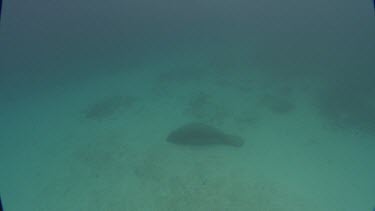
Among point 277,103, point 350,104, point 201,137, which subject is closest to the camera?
point 201,137

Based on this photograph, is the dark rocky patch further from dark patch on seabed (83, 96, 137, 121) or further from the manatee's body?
dark patch on seabed (83, 96, 137, 121)

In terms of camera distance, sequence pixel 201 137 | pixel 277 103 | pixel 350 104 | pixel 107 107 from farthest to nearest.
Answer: pixel 107 107 → pixel 277 103 → pixel 350 104 → pixel 201 137

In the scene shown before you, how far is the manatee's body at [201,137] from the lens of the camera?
998 cm

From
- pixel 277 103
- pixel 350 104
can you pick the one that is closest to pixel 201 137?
pixel 277 103

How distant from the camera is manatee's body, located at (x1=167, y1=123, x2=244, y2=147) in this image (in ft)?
32.8

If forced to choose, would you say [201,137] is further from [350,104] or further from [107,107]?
[350,104]

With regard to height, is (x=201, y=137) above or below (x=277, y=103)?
below

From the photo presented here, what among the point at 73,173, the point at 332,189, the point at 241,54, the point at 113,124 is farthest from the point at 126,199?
the point at 241,54

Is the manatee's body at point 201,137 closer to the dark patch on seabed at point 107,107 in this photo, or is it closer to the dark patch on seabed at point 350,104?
the dark patch on seabed at point 107,107

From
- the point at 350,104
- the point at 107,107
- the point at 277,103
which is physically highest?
the point at 350,104

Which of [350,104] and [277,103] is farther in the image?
[277,103]

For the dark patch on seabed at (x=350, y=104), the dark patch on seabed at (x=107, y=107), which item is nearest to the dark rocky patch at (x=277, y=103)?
the dark patch on seabed at (x=350, y=104)

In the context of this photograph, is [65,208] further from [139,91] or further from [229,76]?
[229,76]

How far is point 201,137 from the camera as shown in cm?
1017
